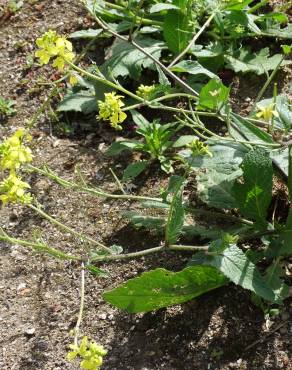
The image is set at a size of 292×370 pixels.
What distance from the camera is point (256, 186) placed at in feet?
8.20

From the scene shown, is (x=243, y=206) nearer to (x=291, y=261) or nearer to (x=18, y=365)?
(x=291, y=261)

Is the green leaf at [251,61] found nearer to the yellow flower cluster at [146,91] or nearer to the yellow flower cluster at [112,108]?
the yellow flower cluster at [146,91]

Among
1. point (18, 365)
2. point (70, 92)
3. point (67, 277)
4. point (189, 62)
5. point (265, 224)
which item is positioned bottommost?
point (18, 365)

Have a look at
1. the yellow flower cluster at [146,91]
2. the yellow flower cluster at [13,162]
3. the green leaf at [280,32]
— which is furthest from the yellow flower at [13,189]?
the green leaf at [280,32]

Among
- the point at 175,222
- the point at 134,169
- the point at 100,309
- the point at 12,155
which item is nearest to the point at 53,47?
the point at 12,155

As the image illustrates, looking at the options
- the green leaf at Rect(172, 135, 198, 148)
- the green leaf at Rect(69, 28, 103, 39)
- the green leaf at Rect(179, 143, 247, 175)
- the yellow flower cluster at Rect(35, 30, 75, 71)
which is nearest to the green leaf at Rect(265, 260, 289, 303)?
the green leaf at Rect(179, 143, 247, 175)

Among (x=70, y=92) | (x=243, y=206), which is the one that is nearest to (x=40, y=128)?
(x=70, y=92)

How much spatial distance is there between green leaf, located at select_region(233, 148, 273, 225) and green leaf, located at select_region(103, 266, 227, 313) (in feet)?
1.06

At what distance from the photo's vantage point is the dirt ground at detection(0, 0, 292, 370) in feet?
7.75

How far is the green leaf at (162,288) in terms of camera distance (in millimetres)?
2305

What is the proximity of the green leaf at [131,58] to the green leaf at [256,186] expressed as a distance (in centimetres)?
105

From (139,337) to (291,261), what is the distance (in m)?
0.68

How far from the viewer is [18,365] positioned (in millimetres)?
2518

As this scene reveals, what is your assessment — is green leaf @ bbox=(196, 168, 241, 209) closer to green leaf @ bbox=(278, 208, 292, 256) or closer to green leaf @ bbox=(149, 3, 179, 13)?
green leaf @ bbox=(278, 208, 292, 256)
